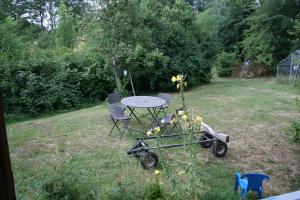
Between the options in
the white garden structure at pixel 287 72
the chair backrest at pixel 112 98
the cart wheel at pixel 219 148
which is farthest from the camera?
the white garden structure at pixel 287 72

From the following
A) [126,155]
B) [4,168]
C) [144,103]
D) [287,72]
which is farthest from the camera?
[287,72]

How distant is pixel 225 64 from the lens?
14805 millimetres

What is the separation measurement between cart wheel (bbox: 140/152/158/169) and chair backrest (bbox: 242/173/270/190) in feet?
4.08

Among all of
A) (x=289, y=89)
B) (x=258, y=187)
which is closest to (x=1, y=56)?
(x=258, y=187)

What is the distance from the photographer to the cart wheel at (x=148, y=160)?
4141 millimetres

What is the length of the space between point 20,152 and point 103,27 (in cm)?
461

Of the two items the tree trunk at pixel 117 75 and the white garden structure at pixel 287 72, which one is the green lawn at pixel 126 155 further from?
the white garden structure at pixel 287 72

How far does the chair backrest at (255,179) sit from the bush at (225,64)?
11611 millimetres

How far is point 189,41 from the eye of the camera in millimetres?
11094

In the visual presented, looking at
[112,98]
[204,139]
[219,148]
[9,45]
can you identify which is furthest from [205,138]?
[9,45]

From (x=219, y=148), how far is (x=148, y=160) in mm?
1232

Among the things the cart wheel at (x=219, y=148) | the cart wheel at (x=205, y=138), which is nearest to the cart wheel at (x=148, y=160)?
the cart wheel at (x=219, y=148)

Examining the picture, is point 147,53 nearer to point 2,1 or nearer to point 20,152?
point 20,152

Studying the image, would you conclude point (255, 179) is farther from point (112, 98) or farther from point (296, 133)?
point (112, 98)
